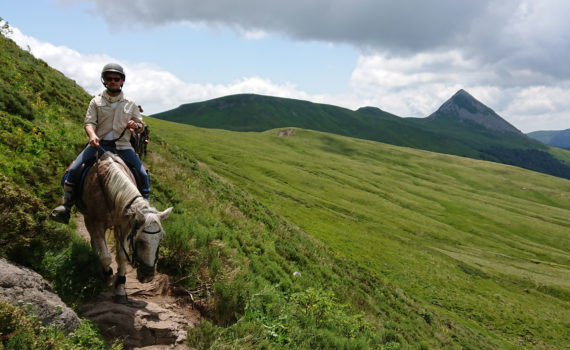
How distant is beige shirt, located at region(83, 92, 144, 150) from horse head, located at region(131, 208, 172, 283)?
122 inches

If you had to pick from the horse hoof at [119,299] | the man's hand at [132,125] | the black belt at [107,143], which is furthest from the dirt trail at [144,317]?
the man's hand at [132,125]

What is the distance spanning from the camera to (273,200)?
56.2 m

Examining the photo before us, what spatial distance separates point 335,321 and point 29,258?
8.19 m

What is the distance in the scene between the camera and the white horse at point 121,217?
6.34m

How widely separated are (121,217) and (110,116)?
3.09 meters

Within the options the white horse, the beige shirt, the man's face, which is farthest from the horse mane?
the man's face

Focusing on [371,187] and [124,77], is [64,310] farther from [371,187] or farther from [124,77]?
[371,187]

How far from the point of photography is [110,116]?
27.6ft

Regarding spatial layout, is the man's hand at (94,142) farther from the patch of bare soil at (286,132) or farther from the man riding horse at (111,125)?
the patch of bare soil at (286,132)

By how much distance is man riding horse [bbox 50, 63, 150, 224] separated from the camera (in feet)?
26.3

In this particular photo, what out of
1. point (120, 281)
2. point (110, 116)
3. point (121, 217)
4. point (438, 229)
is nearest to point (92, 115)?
point (110, 116)

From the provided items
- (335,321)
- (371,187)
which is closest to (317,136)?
(371,187)

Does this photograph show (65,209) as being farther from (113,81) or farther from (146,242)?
(113,81)

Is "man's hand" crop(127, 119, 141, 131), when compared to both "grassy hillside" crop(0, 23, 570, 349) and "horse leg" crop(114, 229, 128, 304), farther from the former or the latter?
"horse leg" crop(114, 229, 128, 304)
